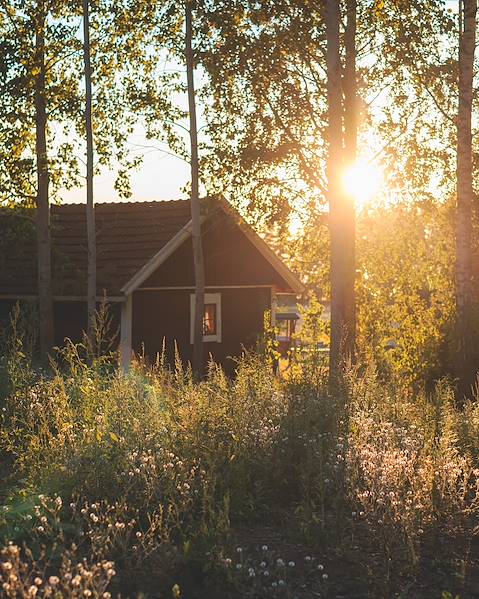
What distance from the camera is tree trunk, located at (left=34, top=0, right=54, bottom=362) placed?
66.2 feet

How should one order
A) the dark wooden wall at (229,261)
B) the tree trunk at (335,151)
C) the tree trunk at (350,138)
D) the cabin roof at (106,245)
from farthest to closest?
1. the dark wooden wall at (229,261)
2. the cabin roof at (106,245)
3. the tree trunk at (350,138)
4. the tree trunk at (335,151)

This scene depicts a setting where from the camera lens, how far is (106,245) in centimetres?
2428

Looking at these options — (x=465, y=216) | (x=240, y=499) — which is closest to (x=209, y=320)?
(x=465, y=216)

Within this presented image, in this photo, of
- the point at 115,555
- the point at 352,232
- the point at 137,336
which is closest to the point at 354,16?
the point at 352,232

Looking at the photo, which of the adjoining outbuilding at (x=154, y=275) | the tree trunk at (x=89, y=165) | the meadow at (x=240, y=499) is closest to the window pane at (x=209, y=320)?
the adjoining outbuilding at (x=154, y=275)

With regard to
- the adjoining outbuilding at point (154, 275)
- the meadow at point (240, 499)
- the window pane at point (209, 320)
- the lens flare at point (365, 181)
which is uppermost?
the lens flare at point (365, 181)

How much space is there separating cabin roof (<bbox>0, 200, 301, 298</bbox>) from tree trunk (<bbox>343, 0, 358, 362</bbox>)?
3058 mm

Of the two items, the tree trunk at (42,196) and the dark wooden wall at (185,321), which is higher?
the tree trunk at (42,196)

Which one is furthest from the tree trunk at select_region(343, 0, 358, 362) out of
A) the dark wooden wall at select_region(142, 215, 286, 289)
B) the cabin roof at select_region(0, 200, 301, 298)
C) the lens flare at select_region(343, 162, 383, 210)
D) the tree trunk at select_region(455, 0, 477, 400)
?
the dark wooden wall at select_region(142, 215, 286, 289)

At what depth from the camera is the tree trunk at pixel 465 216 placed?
615 inches

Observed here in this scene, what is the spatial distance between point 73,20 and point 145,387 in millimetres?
13517

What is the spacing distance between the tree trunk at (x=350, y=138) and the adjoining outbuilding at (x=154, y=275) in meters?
4.56

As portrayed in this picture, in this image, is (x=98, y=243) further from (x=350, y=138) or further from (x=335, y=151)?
(x=335, y=151)

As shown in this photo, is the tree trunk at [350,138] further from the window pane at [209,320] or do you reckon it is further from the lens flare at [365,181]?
the window pane at [209,320]
